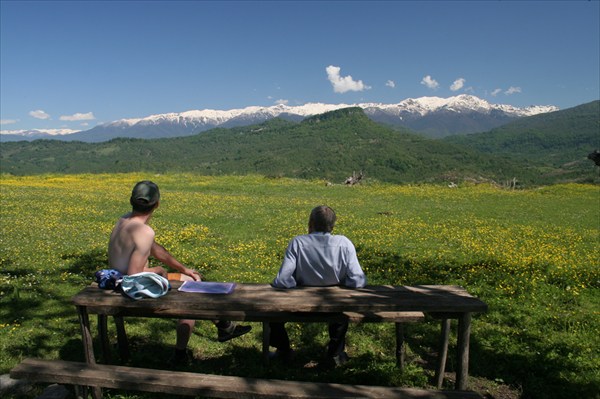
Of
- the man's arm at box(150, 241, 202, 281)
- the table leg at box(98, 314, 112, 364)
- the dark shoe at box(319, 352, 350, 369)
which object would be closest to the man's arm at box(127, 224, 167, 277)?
the man's arm at box(150, 241, 202, 281)

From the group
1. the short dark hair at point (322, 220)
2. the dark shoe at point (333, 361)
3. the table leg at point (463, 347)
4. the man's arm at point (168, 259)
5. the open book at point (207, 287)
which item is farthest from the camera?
the dark shoe at point (333, 361)

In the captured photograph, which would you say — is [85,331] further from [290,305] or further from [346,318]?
[346,318]

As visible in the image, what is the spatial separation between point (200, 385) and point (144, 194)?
2421mm

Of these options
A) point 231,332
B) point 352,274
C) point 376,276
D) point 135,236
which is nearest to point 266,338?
point 231,332

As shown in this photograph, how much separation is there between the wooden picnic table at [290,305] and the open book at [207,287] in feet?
0.24

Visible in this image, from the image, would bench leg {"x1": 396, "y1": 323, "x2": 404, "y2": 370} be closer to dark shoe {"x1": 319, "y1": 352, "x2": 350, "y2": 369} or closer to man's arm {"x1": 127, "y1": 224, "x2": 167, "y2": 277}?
dark shoe {"x1": 319, "y1": 352, "x2": 350, "y2": 369}

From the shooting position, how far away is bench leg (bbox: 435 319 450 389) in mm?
5355

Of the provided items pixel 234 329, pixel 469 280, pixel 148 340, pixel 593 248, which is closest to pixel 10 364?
pixel 148 340

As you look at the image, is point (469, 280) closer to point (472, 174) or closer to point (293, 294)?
point (293, 294)

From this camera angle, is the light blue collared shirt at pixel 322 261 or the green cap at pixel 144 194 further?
→ the light blue collared shirt at pixel 322 261

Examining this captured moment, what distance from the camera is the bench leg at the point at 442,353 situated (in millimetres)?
5355

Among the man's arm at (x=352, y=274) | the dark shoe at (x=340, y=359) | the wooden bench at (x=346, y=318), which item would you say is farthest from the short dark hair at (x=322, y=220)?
the dark shoe at (x=340, y=359)

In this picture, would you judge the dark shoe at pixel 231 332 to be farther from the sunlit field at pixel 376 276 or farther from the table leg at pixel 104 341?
the table leg at pixel 104 341

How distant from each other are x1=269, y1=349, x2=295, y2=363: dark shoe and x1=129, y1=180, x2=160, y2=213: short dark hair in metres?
2.90
